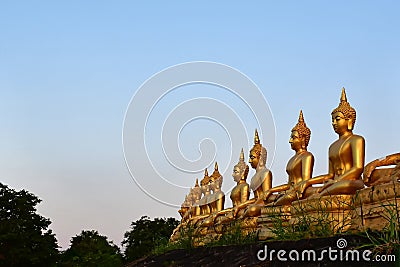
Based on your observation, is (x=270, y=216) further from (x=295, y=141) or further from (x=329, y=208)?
(x=295, y=141)

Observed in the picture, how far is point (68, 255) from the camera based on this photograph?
88.4ft

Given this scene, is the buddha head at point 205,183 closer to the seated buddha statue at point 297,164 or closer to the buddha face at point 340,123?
the seated buddha statue at point 297,164

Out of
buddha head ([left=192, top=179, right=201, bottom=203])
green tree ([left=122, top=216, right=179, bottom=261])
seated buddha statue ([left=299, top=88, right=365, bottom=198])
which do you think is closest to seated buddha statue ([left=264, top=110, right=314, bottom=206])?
seated buddha statue ([left=299, top=88, right=365, bottom=198])

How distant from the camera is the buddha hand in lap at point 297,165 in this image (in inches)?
376

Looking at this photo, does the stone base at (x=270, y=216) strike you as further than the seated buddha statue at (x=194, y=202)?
No

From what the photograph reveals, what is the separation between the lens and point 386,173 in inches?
283

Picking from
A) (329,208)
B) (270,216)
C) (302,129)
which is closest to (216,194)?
(302,129)

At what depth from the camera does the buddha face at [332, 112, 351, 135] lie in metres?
8.68

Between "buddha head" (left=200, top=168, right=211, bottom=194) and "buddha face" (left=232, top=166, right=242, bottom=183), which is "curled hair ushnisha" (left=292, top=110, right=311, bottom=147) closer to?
"buddha face" (left=232, top=166, right=242, bottom=183)

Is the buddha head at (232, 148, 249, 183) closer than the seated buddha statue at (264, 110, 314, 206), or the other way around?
the seated buddha statue at (264, 110, 314, 206)

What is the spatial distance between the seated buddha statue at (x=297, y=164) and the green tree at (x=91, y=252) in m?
13.3

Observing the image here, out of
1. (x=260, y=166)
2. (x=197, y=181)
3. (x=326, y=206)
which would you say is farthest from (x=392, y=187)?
(x=197, y=181)

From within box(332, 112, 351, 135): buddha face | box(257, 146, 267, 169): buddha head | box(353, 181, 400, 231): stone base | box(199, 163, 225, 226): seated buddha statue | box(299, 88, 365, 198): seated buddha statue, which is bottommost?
box(353, 181, 400, 231): stone base

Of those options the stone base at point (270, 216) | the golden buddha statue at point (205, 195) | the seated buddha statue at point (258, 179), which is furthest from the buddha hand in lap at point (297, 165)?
the golden buddha statue at point (205, 195)
